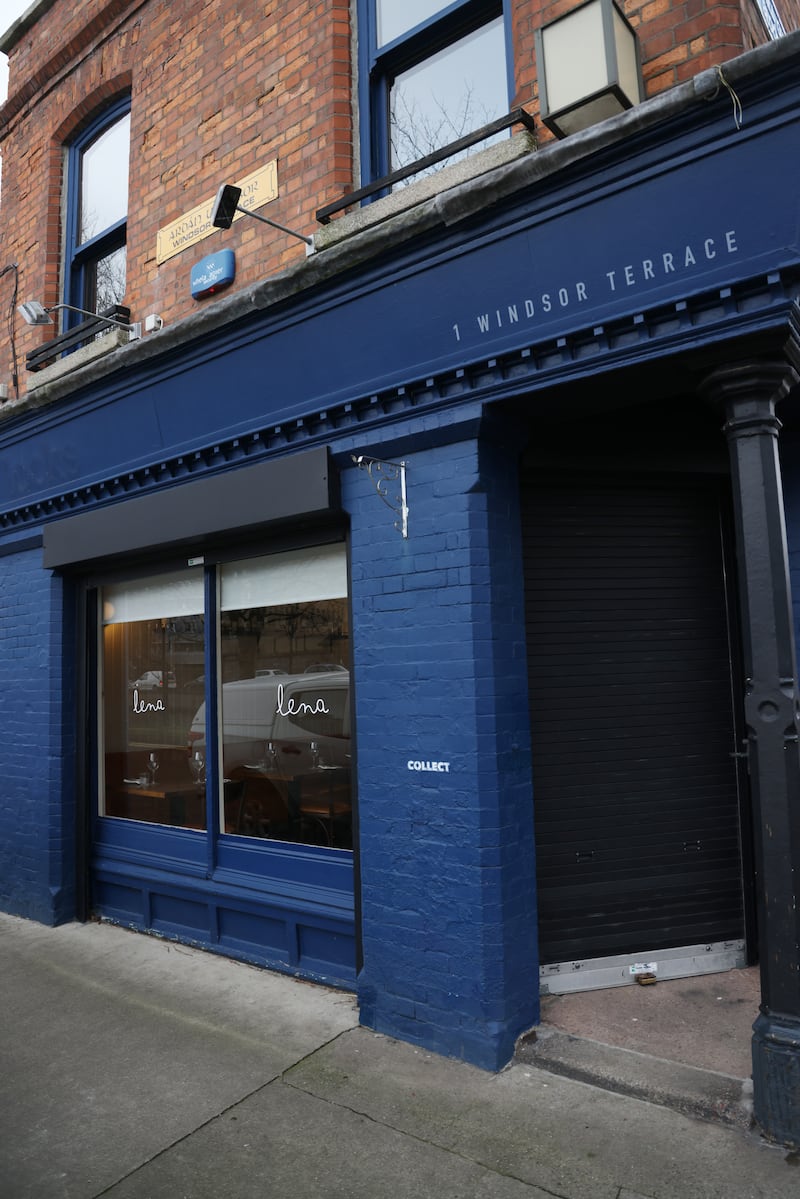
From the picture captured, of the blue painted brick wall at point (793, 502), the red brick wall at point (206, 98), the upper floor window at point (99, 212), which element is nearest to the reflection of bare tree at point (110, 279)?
the upper floor window at point (99, 212)

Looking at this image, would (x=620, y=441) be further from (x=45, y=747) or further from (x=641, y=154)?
(x=45, y=747)

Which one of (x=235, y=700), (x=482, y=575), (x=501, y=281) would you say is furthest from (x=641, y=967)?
(x=501, y=281)

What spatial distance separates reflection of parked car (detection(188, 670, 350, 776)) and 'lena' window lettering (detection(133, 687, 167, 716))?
0.64m

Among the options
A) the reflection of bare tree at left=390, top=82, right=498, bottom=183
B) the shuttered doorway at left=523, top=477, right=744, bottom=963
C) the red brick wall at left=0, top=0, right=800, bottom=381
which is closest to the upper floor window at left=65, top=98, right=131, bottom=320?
the red brick wall at left=0, top=0, right=800, bottom=381

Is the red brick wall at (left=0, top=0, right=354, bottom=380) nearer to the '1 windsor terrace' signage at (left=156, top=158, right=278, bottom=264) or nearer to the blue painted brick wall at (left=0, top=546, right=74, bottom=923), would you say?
the '1 windsor terrace' signage at (left=156, top=158, right=278, bottom=264)

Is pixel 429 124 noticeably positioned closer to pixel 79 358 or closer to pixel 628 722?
pixel 79 358

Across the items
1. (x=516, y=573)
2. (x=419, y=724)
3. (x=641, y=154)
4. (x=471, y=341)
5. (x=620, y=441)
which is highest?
(x=641, y=154)

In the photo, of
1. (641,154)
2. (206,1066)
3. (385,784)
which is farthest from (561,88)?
(206,1066)

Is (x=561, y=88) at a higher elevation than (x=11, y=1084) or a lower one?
higher

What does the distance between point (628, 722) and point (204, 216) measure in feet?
15.4

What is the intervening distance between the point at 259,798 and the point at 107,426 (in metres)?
3.12

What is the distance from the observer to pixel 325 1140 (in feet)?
11.3

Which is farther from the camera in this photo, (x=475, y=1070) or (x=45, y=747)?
(x=45, y=747)

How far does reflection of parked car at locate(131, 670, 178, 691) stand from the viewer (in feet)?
21.3
